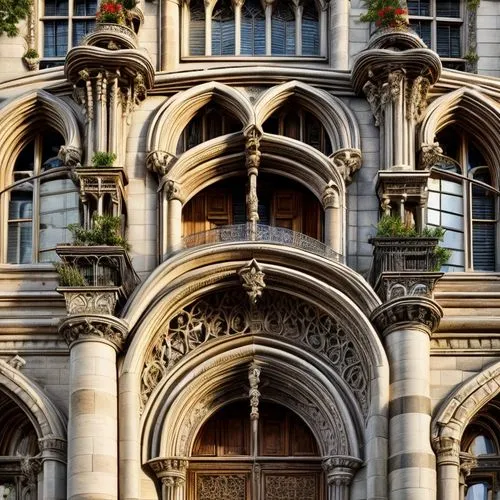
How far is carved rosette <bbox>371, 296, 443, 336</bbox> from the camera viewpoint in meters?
47.4

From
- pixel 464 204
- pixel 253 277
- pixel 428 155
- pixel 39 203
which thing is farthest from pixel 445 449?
pixel 39 203

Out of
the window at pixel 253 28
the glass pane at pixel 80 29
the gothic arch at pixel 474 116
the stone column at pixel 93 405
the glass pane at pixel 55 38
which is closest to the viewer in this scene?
the stone column at pixel 93 405

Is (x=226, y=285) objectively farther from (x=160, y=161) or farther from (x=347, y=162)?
(x=347, y=162)

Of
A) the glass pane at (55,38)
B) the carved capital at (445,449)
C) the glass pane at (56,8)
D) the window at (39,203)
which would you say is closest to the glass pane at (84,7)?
the glass pane at (56,8)

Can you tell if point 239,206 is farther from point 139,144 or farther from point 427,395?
point 427,395

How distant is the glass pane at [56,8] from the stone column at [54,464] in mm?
11583

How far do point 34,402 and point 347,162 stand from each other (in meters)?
8.92

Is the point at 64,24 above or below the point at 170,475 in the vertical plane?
above

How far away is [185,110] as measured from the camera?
5125cm

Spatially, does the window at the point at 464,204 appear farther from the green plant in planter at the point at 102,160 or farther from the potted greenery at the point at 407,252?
the green plant in planter at the point at 102,160

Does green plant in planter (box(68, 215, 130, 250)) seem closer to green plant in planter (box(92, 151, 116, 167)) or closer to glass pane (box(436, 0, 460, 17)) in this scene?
green plant in planter (box(92, 151, 116, 167))

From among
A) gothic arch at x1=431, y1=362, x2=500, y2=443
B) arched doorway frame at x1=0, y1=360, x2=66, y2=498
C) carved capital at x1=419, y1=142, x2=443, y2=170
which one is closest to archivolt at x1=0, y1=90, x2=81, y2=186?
arched doorway frame at x1=0, y1=360, x2=66, y2=498

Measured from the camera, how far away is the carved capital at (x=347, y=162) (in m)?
50.3

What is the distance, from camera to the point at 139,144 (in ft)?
167
